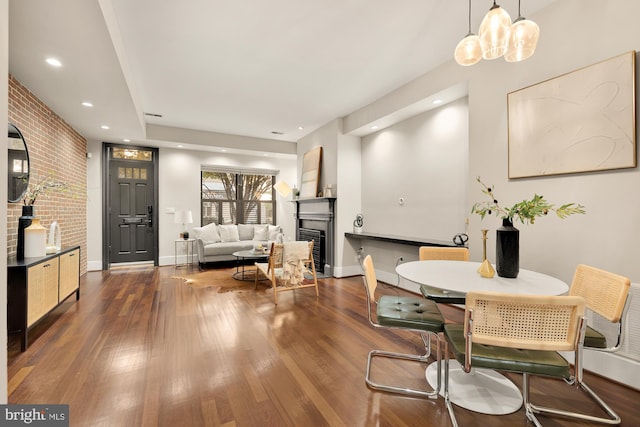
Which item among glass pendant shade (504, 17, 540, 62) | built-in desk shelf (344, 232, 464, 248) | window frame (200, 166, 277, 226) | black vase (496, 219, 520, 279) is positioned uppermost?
glass pendant shade (504, 17, 540, 62)

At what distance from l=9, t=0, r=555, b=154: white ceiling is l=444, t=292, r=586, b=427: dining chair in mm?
2350

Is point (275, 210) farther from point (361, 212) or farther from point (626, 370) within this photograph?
point (626, 370)

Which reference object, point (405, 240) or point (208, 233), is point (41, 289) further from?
point (405, 240)

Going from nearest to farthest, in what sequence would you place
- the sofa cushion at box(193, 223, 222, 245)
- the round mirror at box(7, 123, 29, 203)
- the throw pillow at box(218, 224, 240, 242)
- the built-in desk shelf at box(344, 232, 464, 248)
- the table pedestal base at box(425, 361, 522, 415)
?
the table pedestal base at box(425, 361, 522, 415) → the round mirror at box(7, 123, 29, 203) → the built-in desk shelf at box(344, 232, 464, 248) → the sofa cushion at box(193, 223, 222, 245) → the throw pillow at box(218, 224, 240, 242)

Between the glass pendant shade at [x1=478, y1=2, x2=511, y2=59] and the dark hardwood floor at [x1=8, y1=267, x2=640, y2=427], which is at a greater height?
the glass pendant shade at [x1=478, y1=2, x2=511, y2=59]

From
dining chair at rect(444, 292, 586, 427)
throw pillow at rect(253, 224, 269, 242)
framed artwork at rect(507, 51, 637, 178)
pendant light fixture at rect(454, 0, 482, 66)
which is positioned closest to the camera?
dining chair at rect(444, 292, 586, 427)

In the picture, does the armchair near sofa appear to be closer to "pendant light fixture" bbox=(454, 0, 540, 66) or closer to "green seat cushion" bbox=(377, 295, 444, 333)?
"green seat cushion" bbox=(377, 295, 444, 333)

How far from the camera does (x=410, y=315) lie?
6.45 ft

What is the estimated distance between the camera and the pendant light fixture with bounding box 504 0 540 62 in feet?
5.55

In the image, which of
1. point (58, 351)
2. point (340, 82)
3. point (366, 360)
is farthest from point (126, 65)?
point (366, 360)

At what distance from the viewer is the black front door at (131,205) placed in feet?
19.7

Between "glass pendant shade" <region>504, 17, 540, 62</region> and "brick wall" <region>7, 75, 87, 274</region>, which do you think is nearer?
"glass pendant shade" <region>504, 17, 540, 62</region>

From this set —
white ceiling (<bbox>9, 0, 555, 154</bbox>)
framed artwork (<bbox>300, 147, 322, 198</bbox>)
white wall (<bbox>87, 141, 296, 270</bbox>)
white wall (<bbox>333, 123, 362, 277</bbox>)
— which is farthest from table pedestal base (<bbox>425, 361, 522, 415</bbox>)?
white wall (<bbox>87, 141, 296, 270</bbox>)

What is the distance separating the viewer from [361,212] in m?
5.43
